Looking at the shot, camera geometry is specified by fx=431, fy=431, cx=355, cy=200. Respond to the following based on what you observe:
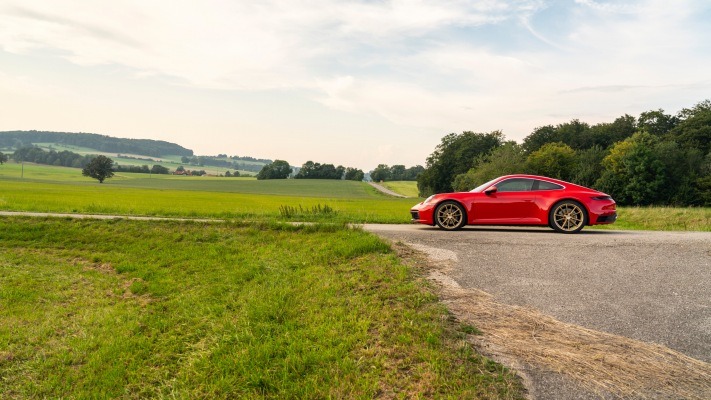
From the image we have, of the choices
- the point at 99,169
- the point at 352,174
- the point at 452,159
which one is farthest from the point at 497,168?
the point at 352,174

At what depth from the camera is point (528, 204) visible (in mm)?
10797

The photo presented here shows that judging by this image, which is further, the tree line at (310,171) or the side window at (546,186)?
the tree line at (310,171)

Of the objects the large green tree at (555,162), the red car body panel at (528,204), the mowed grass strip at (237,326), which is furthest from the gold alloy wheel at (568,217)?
the large green tree at (555,162)

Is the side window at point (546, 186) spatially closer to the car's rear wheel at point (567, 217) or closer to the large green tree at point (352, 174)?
the car's rear wheel at point (567, 217)

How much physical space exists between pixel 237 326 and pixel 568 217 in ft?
27.7

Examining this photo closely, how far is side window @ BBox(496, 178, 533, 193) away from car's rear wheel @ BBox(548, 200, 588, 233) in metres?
0.81

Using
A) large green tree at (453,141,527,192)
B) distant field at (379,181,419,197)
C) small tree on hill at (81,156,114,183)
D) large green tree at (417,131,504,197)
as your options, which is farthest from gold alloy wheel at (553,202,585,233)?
small tree on hill at (81,156,114,183)

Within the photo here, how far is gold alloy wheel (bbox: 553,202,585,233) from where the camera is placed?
1059 centimetres

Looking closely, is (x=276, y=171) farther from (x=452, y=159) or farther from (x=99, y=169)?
(x=452, y=159)

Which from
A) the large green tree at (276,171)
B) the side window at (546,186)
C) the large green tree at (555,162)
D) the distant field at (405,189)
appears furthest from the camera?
the large green tree at (276,171)

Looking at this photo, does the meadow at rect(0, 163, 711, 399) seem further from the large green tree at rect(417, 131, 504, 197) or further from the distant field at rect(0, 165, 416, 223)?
the large green tree at rect(417, 131, 504, 197)

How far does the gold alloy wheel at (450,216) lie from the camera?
1131 centimetres

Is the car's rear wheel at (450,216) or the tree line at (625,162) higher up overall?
the tree line at (625,162)

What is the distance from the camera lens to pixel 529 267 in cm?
737
